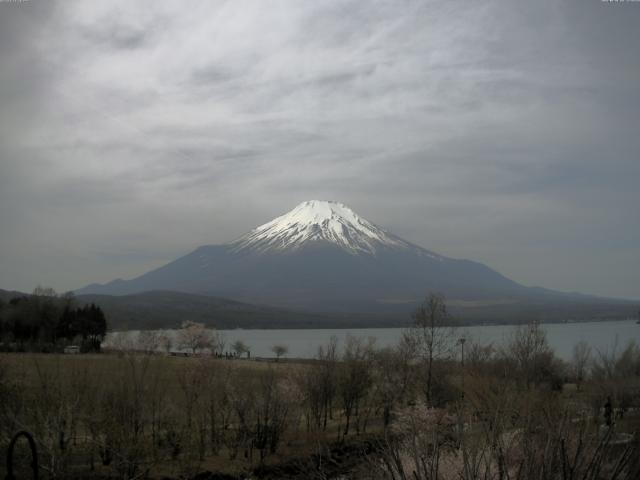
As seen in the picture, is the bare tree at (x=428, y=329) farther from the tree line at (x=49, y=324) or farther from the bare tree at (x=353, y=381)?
the tree line at (x=49, y=324)

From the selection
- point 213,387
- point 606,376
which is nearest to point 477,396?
point 213,387

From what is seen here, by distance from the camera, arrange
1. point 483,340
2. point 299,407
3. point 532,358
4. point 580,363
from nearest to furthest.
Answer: point 299,407, point 532,358, point 580,363, point 483,340

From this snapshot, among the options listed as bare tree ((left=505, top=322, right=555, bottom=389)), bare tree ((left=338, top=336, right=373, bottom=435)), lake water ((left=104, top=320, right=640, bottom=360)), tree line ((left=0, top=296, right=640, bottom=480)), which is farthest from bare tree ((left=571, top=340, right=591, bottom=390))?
bare tree ((left=338, top=336, right=373, bottom=435))

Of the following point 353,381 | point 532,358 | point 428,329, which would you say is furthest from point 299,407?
point 532,358

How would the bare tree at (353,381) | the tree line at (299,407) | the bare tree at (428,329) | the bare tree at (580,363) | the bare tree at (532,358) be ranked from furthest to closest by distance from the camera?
the bare tree at (580,363)
the bare tree at (532,358)
the bare tree at (428,329)
the bare tree at (353,381)
the tree line at (299,407)

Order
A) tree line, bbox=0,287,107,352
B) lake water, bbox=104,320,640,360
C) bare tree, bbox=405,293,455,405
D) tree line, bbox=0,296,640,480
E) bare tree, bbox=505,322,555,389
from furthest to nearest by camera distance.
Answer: lake water, bbox=104,320,640,360 → tree line, bbox=0,287,107,352 → bare tree, bbox=505,322,555,389 → bare tree, bbox=405,293,455,405 → tree line, bbox=0,296,640,480

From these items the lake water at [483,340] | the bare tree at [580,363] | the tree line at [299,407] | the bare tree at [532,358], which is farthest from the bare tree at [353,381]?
the bare tree at [580,363]

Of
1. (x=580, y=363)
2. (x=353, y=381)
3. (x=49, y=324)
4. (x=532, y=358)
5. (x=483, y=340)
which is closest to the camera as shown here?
(x=353, y=381)

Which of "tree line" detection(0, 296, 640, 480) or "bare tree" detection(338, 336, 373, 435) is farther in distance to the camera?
"bare tree" detection(338, 336, 373, 435)

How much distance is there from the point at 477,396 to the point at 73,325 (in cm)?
6816

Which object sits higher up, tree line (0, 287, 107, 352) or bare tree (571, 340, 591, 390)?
tree line (0, 287, 107, 352)

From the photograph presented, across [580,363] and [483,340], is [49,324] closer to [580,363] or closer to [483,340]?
[580,363]

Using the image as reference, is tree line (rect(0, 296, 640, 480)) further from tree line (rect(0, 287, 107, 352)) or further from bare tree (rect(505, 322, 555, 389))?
tree line (rect(0, 287, 107, 352))

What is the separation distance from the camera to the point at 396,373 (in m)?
41.8
